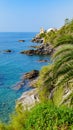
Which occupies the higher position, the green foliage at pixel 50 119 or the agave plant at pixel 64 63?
the agave plant at pixel 64 63

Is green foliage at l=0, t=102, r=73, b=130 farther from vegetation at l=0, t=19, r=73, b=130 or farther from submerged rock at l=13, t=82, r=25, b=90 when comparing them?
submerged rock at l=13, t=82, r=25, b=90

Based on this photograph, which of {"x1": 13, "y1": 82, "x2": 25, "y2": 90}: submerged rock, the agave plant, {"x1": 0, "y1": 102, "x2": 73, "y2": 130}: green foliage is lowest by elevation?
{"x1": 13, "y1": 82, "x2": 25, "y2": 90}: submerged rock

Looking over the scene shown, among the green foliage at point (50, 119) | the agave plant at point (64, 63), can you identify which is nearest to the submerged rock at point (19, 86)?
the green foliage at point (50, 119)

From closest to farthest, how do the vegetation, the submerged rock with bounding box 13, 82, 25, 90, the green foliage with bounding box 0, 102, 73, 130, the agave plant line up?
the green foliage with bounding box 0, 102, 73, 130, the vegetation, the agave plant, the submerged rock with bounding box 13, 82, 25, 90

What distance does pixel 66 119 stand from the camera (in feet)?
40.2

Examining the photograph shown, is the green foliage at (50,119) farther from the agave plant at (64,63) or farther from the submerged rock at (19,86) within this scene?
the submerged rock at (19,86)

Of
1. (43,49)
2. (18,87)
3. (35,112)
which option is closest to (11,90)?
(18,87)

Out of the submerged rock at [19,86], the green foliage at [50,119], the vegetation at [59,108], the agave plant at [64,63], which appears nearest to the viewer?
the green foliage at [50,119]

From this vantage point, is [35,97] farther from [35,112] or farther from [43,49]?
[43,49]

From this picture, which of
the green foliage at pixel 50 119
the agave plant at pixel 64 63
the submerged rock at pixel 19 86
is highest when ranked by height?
the agave plant at pixel 64 63

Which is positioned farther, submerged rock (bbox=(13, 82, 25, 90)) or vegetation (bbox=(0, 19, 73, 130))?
submerged rock (bbox=(13, 82, 25, 90))

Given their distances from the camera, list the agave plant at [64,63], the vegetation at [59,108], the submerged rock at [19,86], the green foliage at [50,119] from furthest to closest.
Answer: the submerged rock at [19,86]
the agave plant at [64,63]
the vegetation at [59,108]
the green foliage at [50,119]

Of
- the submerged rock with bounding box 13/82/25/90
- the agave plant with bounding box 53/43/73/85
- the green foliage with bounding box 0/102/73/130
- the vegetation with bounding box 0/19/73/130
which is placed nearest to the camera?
the green foliage with bounding box 0/102/73/130

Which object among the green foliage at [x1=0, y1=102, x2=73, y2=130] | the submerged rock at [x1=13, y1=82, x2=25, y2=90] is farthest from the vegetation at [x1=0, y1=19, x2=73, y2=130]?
the submerged rock at [x1=13, y1=82, x2=25, y2=90]
